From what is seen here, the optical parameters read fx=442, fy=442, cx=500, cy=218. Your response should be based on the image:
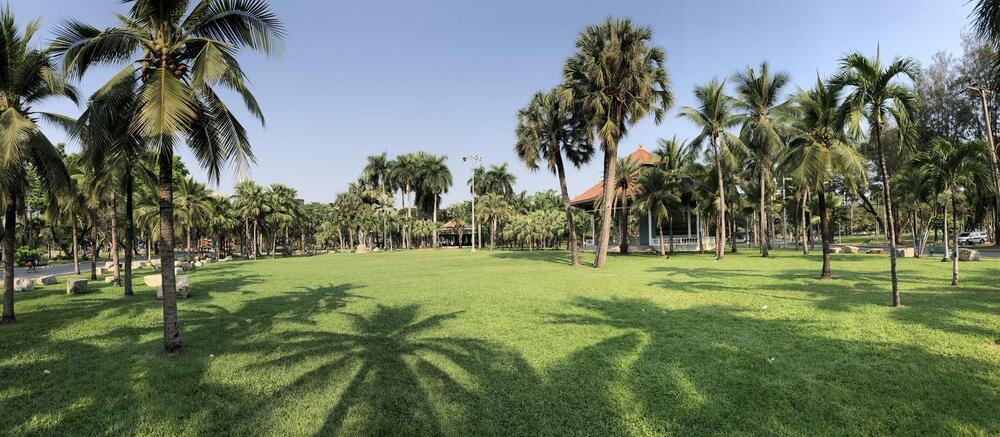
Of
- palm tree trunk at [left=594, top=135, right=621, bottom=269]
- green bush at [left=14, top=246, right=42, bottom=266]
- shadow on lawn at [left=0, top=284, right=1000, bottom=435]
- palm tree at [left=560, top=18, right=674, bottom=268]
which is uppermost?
palm tree at [left=560, top=18, right=674, bottom=268]

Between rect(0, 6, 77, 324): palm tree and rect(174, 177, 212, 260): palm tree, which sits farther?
rect(174, 177, 212, 260): palm tree

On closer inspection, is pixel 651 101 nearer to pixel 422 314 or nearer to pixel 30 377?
pixel 422 314

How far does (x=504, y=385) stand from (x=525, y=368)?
0.64 meters

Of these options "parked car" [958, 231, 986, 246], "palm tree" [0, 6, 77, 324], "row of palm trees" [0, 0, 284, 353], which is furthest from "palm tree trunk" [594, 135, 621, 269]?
"parked car" [958, 231, 986, 246]

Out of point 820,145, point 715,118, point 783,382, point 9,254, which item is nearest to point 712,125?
point 715,118

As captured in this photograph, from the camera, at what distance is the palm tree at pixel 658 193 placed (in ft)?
106

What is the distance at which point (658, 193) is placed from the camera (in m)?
32.7

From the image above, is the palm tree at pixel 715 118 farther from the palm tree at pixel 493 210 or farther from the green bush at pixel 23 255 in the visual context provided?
the green bush at pixel 23 255

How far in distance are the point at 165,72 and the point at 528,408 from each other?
21.8 feet

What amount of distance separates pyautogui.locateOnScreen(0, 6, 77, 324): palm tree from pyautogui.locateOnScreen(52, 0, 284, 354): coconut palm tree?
2854 mm

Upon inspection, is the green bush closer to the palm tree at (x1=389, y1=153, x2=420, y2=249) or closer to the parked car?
the palm tree at (x1=389, y1=153, x2=420, y2=249)

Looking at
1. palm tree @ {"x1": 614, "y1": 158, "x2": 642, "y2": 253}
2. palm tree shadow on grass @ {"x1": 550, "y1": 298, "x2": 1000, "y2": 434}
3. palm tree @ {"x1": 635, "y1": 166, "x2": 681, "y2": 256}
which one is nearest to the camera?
palm tree shadow on grass @ {"x1": 550, "y1": 298, "x2": 1000, "y2": 434}

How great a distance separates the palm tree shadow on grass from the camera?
161 inches

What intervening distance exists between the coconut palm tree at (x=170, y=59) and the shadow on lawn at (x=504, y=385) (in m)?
1.54
